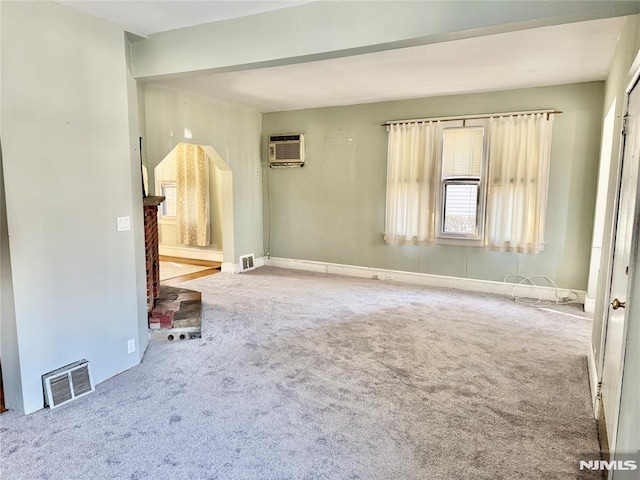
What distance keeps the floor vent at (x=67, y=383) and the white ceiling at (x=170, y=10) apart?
7.95 feet

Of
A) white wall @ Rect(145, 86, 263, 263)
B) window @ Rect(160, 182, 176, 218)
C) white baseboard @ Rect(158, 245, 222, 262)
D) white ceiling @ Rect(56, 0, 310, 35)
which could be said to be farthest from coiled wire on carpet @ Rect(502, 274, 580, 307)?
window @ Rect(160, 182, 176, 218)

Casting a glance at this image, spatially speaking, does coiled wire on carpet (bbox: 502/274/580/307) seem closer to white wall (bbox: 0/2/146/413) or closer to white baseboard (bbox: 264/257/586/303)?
white baseboard (bbox: 264/257/586/303)

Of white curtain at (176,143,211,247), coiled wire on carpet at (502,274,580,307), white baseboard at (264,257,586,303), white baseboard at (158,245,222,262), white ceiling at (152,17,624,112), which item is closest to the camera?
white ceiling at (152,17,624,112)

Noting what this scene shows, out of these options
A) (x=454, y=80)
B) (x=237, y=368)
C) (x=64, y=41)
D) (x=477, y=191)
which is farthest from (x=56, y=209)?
(x=477, y=191)

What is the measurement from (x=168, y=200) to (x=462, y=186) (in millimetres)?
5770

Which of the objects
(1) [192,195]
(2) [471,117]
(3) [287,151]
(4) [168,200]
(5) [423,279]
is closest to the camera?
(2) [471,117]

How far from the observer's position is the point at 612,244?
8.61ft

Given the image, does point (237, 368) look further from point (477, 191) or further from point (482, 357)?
point (477, 191)

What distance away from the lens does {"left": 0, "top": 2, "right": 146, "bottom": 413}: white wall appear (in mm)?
2406

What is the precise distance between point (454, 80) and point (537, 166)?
1.52 meters

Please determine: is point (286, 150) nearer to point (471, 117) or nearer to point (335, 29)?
point (471, 117)

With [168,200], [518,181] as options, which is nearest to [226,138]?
[168,200]

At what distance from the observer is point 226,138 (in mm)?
6234

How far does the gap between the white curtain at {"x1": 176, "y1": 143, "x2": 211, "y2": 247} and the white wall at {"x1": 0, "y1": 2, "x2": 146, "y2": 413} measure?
4.40 meters
